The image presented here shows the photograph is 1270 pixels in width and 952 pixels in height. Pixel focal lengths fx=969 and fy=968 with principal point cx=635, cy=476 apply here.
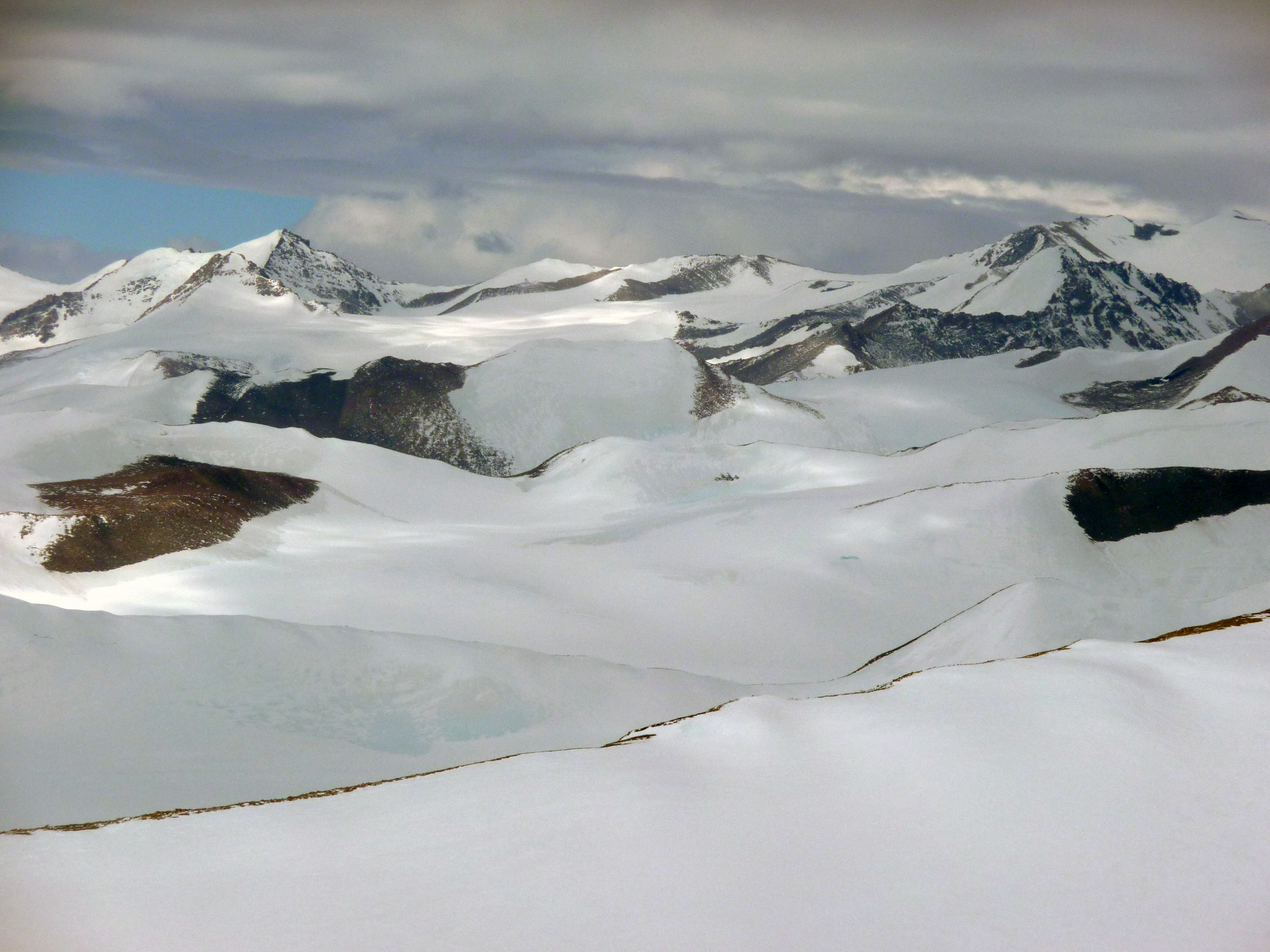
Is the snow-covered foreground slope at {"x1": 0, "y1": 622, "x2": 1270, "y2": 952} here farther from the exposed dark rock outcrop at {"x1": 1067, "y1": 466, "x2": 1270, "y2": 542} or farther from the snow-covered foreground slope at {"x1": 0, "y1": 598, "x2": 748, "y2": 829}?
the exposed dark rock outcrop at {"x1": 1067, "y1": 466, "x2": 1270, "y2": 542}

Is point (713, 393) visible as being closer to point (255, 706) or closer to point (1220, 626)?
point (255, 706)

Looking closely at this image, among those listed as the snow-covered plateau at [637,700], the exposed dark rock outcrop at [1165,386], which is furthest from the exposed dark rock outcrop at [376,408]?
the exposed dark rock outcrop at [1165,386]

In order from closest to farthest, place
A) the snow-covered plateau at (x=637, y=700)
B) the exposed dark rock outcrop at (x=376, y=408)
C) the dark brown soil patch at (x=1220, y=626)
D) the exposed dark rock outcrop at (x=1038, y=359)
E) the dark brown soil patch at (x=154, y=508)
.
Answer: the snow-covered plateau at (x=637, y=700) < the dark brown soil patch at (x=1220, y=626) < the dark brown soil patch at (x=154, y=508) < the exposed dark rock outcrop at (x=376, y=408) < the exposed dark rock outcrop at (x=1038, y=359)

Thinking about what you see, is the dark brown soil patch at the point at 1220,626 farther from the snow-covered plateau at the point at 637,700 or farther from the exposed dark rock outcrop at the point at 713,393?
the exposed dark rock outcrop at the point at 713,393

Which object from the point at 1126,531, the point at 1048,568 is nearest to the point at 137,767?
the point at 1048,568

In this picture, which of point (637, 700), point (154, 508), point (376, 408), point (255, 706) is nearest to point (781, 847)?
point (637, 700)

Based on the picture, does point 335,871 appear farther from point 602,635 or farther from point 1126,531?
point 1126,531

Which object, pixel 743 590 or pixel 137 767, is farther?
pixel 743 590
